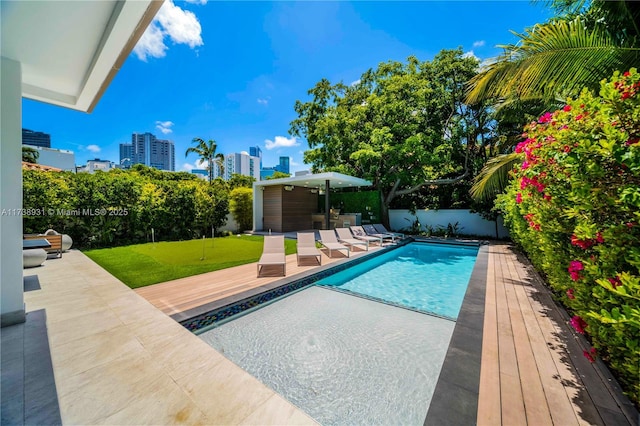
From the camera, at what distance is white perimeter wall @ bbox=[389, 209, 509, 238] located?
46.3 ft

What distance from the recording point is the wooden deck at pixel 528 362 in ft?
6.59

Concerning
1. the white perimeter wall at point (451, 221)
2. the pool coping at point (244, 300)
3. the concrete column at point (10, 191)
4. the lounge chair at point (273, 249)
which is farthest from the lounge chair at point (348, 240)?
the concrete column at point (10, 191)

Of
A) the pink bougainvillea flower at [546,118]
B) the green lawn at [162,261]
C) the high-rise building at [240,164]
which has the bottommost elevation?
the green lawn at [162,261]

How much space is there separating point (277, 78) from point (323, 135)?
585 centimetres

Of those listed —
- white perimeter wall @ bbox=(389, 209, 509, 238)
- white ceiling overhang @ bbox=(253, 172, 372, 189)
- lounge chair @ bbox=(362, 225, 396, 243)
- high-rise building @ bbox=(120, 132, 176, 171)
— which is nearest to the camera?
white ceiling overhang @ bbox=(253, 172, 372, 189)

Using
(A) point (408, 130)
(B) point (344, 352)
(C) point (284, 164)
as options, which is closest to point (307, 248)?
(B) point (344, 352)

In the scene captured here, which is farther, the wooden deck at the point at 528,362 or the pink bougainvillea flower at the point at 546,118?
the pink bougainvillea flower at the point at 546,118

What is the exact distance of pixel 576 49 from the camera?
11.1ft

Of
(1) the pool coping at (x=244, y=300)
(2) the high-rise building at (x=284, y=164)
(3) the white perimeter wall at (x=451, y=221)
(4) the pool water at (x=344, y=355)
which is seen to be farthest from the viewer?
(2) the high-rise building at (x=284, y=164)

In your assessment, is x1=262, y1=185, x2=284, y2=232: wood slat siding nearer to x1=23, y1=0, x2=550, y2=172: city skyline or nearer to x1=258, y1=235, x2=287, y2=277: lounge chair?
x1=23, y1=0, x2=550, y2=172: city skyline

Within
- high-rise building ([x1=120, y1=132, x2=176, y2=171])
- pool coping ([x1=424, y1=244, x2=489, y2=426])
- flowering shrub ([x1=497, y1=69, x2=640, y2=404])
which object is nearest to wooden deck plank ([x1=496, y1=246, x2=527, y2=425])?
pool coping ([x1=424, y1=244, x2=489, y2=426])

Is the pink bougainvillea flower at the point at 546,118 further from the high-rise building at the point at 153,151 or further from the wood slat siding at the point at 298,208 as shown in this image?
the high-rise building at the point at 153,151

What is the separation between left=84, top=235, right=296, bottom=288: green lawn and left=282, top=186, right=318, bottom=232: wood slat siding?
579 cm

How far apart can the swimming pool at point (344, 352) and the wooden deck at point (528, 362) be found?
686 mm
